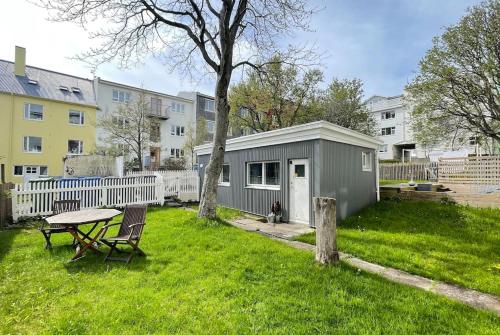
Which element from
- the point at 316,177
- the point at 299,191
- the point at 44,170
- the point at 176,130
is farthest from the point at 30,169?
the point at 316,177

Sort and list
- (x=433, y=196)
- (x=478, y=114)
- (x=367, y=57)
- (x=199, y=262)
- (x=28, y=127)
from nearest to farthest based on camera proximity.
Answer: (x=199, y=262), (x=433, y=196), (x=367, y=57), (x=478, y=114), (x=28, y=127)

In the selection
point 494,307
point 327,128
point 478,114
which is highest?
point 478,114

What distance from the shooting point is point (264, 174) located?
10.2 metres

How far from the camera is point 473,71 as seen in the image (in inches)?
498

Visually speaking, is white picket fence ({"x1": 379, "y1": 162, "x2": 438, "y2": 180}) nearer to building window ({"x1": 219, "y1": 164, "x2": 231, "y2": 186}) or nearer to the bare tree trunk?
building window ({"x1": 219, "y1": 164, "x2": 231, "y2": 186})

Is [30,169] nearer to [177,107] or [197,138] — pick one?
[197,138]

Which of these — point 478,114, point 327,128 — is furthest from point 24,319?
point 478,114

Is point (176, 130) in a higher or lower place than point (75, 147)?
higher

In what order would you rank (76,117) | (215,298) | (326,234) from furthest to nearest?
(76,117)
(326,234)
(215,298)

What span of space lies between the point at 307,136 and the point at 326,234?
4.34m

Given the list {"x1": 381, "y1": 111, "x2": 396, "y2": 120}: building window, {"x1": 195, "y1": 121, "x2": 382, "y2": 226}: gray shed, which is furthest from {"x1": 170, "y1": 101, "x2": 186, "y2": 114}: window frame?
{"x1": 381, "y1": 111, "x2": 396, "y2": 120}: building window

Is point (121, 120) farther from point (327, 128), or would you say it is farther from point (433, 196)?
point (433, 196)

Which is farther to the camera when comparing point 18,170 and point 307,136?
point 18,170

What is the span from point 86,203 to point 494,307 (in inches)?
470
